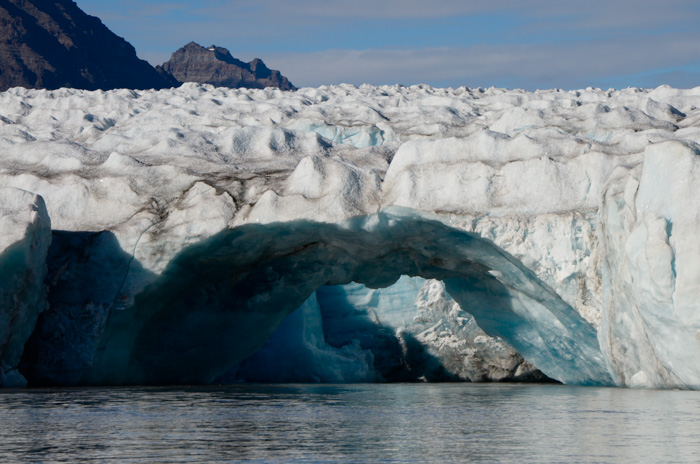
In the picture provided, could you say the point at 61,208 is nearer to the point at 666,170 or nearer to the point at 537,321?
the point at 537,321

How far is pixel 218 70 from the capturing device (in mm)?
73938

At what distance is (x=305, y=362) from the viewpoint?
1403cm

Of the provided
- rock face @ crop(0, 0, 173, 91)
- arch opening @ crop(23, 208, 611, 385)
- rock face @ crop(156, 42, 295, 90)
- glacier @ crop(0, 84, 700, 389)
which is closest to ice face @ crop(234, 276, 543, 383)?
glacier @ crop(0, 84, 700, 389)

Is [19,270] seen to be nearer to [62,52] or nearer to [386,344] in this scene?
[386,344]

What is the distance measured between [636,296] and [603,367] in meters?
2.40

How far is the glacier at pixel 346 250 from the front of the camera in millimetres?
9656

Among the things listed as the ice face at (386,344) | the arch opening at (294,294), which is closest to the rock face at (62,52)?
the ice face at (386,344)

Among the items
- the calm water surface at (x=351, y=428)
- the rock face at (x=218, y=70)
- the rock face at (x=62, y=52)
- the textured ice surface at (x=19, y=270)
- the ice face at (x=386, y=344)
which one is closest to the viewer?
the calm water surface at (x=351, y=428)

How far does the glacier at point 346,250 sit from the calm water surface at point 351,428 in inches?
58.6

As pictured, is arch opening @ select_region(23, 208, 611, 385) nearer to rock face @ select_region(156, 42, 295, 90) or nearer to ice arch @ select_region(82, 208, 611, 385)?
ice arch @ select_region(82, 208, 611, 385)

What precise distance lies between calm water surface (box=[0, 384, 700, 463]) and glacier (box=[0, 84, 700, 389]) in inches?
58.6

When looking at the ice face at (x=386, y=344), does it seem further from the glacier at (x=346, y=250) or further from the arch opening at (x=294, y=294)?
the arch opening at (x=294, y=294)

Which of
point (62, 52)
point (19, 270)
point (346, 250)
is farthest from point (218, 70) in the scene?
point (19, 270)

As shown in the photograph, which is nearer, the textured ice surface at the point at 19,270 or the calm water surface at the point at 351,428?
the calm water surface at the point at 351,428
